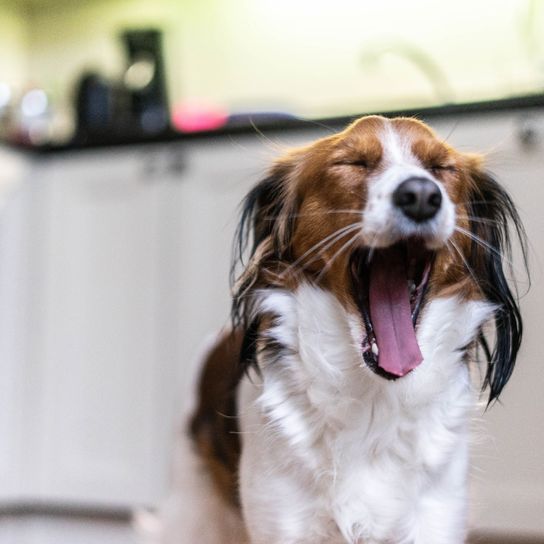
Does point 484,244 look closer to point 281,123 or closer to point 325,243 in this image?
point 325,243

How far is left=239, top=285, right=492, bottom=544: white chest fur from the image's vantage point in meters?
0.84

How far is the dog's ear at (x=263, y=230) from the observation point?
0.83 m

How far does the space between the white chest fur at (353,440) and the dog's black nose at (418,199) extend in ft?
0.67

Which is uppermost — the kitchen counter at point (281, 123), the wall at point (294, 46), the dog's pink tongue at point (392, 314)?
the wall at point (294, 46)

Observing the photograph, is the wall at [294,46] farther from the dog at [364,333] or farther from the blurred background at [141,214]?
the dog at [364,333]

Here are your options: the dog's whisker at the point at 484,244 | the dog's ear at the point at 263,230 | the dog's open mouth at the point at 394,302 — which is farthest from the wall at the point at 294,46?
the dog's open mouth at the point at 394,302

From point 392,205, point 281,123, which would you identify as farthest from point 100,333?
point 392,205

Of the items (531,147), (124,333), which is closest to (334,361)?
(531,147)

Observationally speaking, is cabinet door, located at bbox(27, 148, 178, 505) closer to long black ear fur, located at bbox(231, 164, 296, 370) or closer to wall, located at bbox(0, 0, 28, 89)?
wall, located at bbox(0, 0, 28, 89)

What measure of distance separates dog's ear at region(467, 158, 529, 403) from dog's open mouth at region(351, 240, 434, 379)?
0.36 feet

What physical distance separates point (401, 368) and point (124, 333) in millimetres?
1345

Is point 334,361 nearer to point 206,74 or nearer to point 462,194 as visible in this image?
point 462,194

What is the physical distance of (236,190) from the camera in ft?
5.58

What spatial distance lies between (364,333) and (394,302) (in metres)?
0.06
